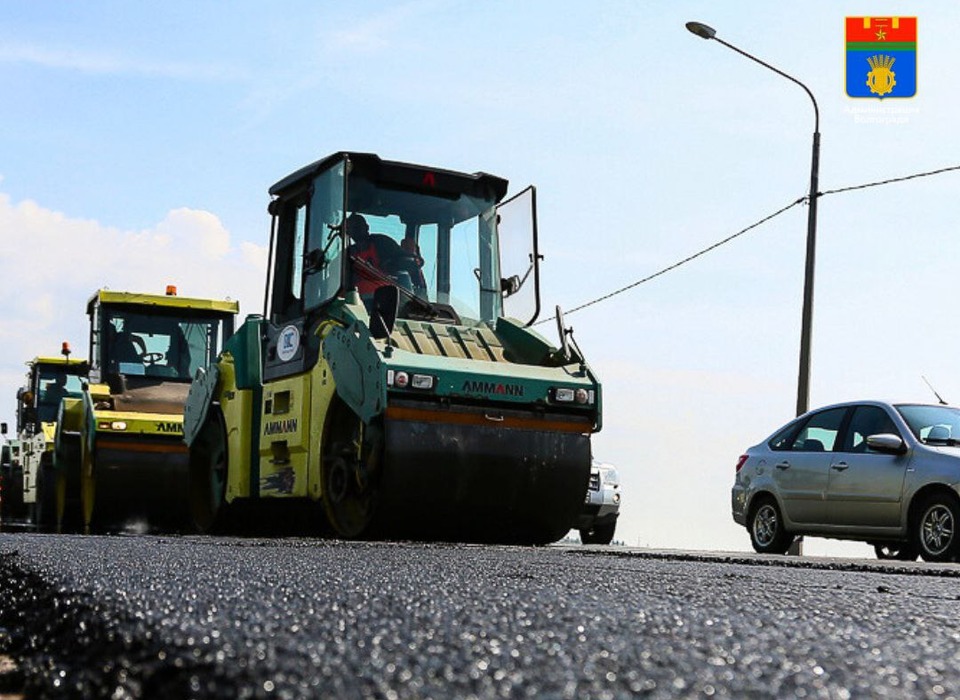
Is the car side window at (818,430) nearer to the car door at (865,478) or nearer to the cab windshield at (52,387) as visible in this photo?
the car door at (865,478)

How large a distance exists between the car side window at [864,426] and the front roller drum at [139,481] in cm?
684

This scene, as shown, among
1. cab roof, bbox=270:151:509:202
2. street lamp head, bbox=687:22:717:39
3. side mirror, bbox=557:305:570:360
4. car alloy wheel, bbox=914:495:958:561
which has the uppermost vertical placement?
street lamp head, bbox=687:22:717:39

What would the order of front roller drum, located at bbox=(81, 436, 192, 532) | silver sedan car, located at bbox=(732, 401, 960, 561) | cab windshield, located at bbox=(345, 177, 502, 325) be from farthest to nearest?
front roller drum, located at bbox=(81, 436, 192, 532)
silver sedan car, located at bbox=(732, 401, 960, 561)
cab windshield, located at bbox=(345, 177, 502, 325)

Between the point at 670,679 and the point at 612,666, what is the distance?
13 cm

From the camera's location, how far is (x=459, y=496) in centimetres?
1011

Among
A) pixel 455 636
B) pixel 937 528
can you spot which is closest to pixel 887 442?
pixel 937 528

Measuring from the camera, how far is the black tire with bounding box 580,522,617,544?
1791 centimetres

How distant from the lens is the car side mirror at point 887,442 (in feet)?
41.1

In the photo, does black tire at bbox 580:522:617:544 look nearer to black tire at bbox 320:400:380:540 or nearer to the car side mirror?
the car side mirror

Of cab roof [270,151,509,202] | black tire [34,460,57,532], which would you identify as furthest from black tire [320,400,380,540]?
black tire [34,460,57,532]

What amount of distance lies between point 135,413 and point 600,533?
561 cm

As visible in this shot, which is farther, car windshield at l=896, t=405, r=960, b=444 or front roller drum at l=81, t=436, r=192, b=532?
front roller drum at l=81, t=436, r=192, b=532

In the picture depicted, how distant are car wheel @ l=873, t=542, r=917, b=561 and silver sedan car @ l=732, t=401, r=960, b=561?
0.5 inches

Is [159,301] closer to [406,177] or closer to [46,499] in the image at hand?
[46,499]
